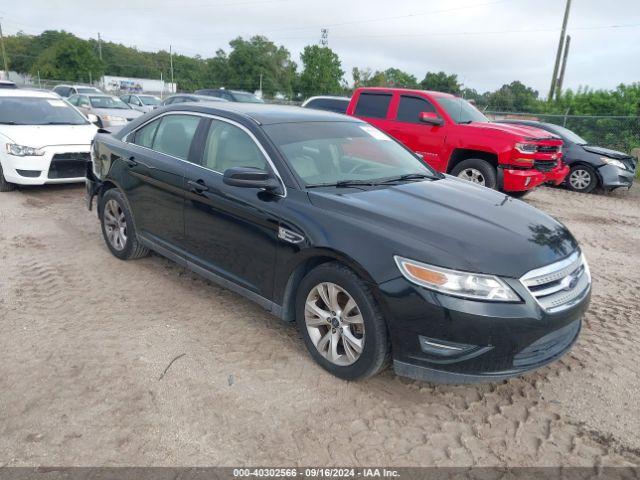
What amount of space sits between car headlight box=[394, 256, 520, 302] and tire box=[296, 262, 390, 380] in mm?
380

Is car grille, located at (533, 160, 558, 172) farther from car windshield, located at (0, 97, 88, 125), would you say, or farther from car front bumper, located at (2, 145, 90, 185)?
car windshield, located at (0, 97, 88, 125)

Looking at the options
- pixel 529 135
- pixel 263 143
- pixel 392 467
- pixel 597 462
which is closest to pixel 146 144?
pixel 263 143

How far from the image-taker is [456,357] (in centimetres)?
274

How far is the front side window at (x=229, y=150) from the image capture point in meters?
3.71

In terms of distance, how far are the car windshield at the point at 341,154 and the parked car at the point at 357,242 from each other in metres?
0.01

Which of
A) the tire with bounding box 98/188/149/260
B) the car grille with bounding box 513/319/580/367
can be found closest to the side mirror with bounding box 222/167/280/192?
the car grille with bounding box 513/319/580/367

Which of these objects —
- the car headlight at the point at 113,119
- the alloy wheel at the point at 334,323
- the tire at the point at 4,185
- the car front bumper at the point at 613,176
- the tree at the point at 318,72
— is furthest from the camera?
the tree at the point at 318,72

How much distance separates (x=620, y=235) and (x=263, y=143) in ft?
20.2

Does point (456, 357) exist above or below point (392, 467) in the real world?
above

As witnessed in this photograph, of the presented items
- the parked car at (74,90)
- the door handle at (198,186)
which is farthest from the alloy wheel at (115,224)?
the parked car at (74,90)

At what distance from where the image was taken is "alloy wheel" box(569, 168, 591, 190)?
11062mm

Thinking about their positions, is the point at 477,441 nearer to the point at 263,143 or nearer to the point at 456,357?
the point at 456,357

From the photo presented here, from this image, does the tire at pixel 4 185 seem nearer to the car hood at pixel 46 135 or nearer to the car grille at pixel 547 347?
the car hood at pixel 46 135

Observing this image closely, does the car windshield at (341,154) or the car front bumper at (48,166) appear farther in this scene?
the car front bumper at (48,166)
